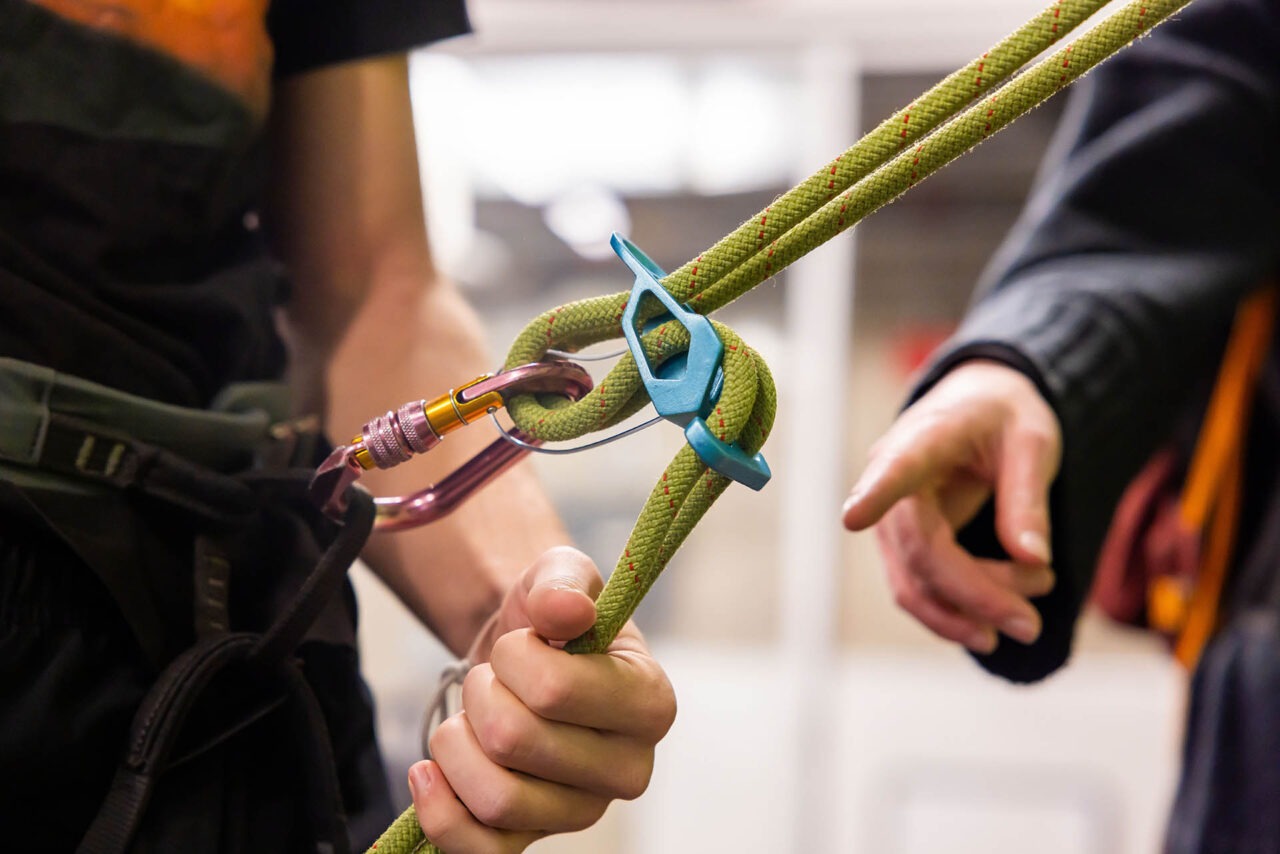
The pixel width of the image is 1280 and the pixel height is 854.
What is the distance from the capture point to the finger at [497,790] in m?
0.26

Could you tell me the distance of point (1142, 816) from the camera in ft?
5.48

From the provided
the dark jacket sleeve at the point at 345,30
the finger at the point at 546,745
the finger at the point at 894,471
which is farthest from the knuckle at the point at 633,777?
the dark jacket sleeve at the point at 345,30

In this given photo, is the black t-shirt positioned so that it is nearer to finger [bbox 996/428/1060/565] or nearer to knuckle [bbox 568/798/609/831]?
knuckle [bbox 568/798/609/831]

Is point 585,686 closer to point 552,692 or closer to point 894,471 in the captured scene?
point 552,692

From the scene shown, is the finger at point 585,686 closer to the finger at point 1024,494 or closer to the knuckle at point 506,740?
the knuckle at point 506,740

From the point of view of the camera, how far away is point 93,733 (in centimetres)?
29

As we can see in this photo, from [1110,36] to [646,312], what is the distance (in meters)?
0.14

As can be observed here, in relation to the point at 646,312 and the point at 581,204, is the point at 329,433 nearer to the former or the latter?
the point at 646,312

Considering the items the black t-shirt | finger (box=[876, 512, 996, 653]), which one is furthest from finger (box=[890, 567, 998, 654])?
the black t-shirt

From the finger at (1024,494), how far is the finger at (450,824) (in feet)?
0.85

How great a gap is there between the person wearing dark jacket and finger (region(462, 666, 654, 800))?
0.56ft

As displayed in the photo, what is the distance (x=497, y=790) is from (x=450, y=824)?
2 cm

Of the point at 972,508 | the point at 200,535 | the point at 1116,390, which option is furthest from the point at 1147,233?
the point at 200,535

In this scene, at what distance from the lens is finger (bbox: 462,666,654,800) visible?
0.84 ft
